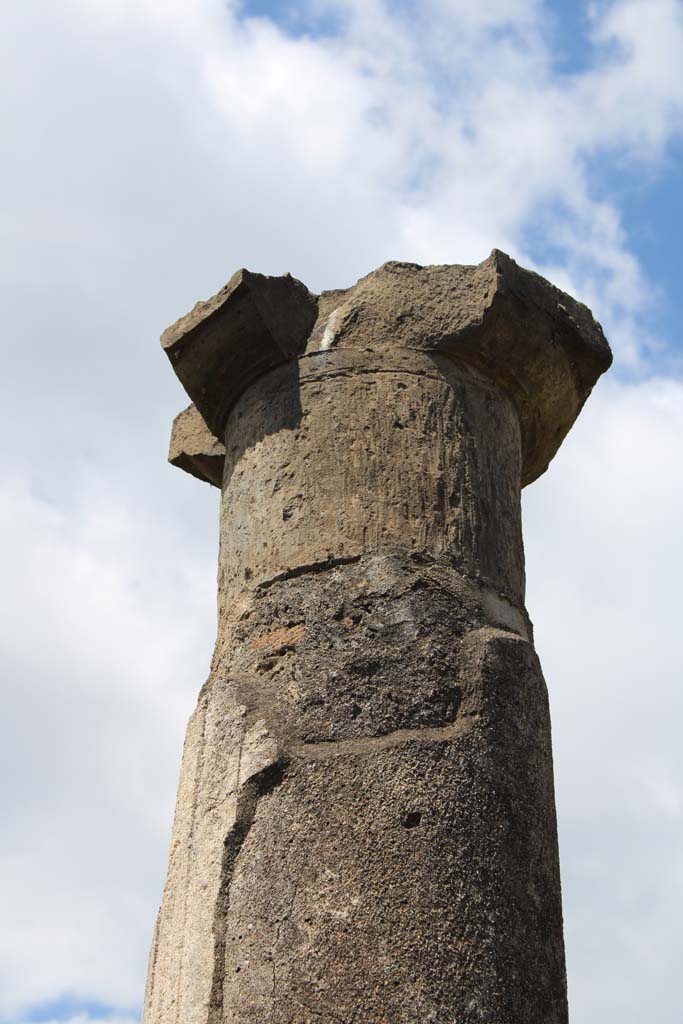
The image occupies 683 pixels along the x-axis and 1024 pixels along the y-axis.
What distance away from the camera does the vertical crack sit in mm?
3227

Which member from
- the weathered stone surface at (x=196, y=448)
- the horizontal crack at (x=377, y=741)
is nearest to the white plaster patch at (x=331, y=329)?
the weathered stone surface at (x=196, y=448)

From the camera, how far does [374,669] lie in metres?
3.42

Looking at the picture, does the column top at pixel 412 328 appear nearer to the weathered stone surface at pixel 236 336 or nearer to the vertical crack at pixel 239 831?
the weathered stone surface at pixel 236 336

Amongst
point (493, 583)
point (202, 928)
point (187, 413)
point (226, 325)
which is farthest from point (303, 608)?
point (187, 413)

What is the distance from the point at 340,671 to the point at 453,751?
37cm

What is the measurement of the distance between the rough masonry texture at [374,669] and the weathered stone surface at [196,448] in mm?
107

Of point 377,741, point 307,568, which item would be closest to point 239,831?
point 377,741

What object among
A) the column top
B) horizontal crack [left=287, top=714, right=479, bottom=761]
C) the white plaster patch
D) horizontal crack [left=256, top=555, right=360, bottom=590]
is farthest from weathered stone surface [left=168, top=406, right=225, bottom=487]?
horizontal crack [left=287, top=714, right=479, bottom=761]

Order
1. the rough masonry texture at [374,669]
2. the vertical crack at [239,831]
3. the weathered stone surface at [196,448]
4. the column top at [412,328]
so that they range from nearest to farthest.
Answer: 1. the rough masonry texture at [374,669]
2. the vertical crack at [239,831]
3. the column top at [412,328]
4. the weathered stone surface at [196,448]

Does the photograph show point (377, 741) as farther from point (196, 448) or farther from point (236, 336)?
point (196, 448)

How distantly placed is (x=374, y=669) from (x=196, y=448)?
1.66 m

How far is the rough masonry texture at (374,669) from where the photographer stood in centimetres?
304

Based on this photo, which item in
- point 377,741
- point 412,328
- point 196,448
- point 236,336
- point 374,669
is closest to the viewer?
point 377,741

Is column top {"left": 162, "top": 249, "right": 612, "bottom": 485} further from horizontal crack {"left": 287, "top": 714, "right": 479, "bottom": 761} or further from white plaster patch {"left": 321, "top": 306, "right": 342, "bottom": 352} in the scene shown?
horizontal crack {"left": 287, "top": 714, "right": 479, "bottom": 761}
